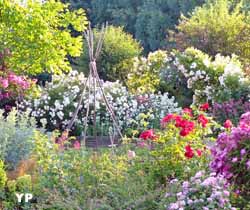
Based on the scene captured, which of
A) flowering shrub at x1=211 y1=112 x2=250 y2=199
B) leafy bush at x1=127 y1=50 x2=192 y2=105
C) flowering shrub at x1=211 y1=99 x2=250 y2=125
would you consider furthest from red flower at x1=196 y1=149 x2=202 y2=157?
leafy bush at x1=127 y1=50 x2=192 y2=105

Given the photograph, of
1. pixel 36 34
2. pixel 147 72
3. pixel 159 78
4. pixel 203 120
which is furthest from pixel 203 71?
pixel 203 120

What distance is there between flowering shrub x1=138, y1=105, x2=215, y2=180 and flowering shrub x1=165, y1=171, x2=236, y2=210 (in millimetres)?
983

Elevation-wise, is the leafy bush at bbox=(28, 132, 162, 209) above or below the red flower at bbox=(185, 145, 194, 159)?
below

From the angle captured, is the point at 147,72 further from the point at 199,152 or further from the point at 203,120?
the point at 199,152

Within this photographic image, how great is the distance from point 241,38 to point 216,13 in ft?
4.01

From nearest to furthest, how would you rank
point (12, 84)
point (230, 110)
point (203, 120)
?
point (203, 120), point (230, 110), point (12, 84)

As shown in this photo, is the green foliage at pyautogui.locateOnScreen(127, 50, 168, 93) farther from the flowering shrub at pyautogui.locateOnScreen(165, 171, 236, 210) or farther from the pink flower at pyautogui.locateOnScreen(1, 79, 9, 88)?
the flowering shrub at pyautogui.locateOnScreen(165, 171, 236, 210)

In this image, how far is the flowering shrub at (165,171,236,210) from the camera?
421 centimetres

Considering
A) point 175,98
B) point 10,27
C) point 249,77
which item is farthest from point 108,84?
point 10,27

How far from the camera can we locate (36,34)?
28.8 feet

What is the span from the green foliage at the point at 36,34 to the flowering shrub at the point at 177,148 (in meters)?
3.19

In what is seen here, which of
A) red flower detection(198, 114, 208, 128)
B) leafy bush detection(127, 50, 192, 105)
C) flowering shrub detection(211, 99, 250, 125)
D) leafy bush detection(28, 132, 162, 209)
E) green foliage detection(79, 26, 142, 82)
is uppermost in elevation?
green foliage detection(79, 26, 142, 82)

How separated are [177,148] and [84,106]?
21.2 feet

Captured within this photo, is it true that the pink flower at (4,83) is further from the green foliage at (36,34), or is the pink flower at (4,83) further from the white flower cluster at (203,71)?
the white flower cluster at (203,71)
